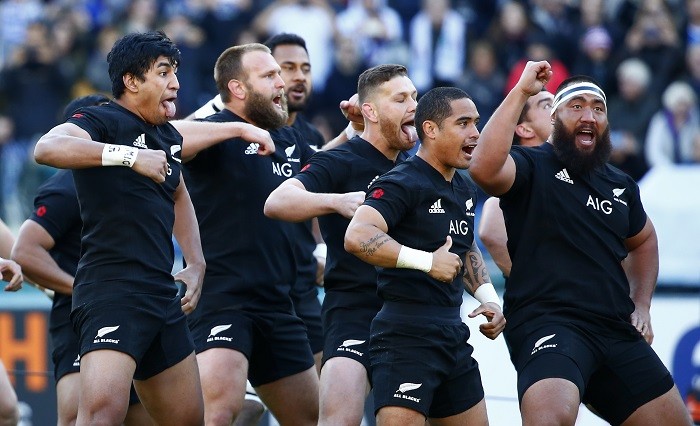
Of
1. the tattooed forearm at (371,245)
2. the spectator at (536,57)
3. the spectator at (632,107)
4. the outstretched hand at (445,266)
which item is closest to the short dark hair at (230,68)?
the tattooed forearm at (371,245)

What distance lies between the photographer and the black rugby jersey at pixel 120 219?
721 centimetres

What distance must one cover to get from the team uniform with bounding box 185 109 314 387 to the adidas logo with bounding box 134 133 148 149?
114 cm

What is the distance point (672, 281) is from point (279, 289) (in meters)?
4.30

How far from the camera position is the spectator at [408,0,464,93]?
1644 cm

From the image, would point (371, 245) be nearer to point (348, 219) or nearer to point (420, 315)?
point (420, 315)

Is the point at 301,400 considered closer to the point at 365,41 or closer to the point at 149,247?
the point at 149,247

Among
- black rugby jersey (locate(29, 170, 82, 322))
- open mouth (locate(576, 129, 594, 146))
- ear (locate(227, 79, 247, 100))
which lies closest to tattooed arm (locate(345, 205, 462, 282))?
open mouth (locate(576, 129, 594, 146))

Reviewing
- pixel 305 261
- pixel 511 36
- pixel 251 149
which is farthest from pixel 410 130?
pixel 511 36

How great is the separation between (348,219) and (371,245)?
3.69 feet

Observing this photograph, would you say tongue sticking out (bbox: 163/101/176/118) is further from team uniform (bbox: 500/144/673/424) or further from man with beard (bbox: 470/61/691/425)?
team uniform (bbox: 500/144/673/424)

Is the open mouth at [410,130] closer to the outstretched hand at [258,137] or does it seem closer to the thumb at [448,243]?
the outstretched hand at [258,137]

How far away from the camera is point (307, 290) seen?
9.53 metres

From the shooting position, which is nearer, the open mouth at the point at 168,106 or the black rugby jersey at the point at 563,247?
the open mouth at the point at 168,106

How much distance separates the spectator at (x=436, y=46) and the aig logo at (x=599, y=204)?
27.7 ft
